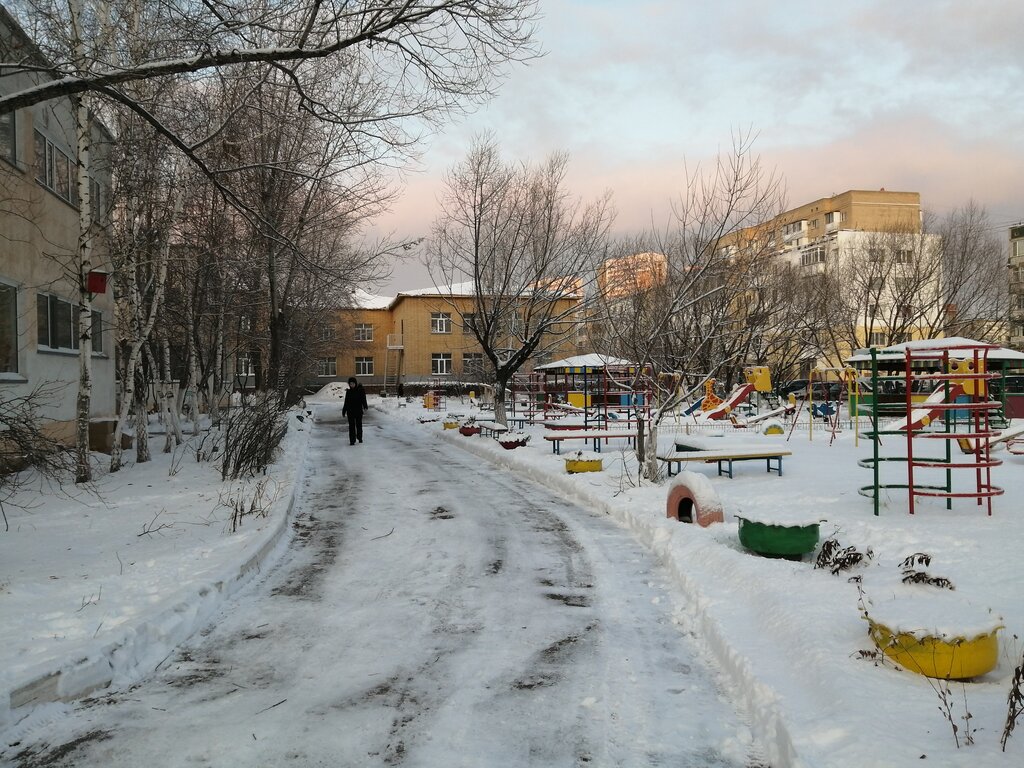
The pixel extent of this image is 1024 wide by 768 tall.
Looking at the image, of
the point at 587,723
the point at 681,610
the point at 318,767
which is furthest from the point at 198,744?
the point at 681,610

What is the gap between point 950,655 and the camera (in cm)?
386

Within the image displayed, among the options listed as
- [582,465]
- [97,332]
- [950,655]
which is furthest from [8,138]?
[950,655]

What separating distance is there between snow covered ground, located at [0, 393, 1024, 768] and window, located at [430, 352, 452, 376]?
189 feet

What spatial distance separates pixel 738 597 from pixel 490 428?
15690 mm

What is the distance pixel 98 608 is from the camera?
5254mm

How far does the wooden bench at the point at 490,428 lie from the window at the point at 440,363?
46.0 meters

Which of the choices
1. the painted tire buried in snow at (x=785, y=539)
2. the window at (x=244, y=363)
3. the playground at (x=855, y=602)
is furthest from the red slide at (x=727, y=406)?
the window at (x=244, y=363)

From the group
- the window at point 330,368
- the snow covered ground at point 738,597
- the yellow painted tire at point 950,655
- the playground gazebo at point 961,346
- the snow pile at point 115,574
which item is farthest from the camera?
the window at point 330,368

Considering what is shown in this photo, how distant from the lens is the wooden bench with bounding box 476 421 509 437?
20156 mm

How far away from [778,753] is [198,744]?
2690mm

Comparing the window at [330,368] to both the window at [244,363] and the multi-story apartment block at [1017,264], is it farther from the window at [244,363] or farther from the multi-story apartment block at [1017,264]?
the multi-story apartment block at [1017,264]

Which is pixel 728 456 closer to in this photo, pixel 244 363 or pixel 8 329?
pixel 8 329

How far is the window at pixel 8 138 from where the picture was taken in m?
11.9

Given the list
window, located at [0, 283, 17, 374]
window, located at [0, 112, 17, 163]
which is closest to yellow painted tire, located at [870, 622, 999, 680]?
window, located at [0, 283, 17, 374]
